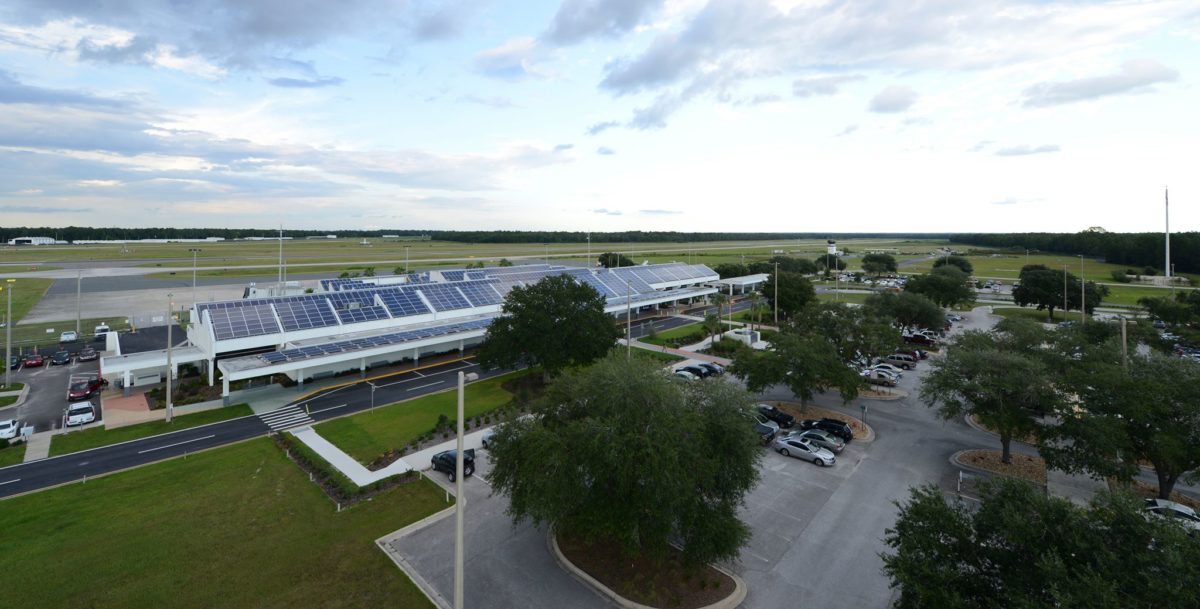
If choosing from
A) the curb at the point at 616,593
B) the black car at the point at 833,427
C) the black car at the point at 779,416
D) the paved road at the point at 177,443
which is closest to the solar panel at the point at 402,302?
the paved road at the point at 177,443

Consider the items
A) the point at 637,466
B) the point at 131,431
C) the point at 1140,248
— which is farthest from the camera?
the point at 1140,248

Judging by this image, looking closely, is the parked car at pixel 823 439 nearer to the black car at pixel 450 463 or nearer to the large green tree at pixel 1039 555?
the large green tree at pixel 1039 555

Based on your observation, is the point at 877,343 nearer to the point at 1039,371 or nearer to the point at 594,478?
the point at 1039,371

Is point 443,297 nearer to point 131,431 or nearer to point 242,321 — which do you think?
point 242,321

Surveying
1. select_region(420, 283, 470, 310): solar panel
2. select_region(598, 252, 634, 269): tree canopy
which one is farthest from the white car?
select_region(598, 252, 634, 269): tree canopy

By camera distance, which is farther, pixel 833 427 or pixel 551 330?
pixel 551 330

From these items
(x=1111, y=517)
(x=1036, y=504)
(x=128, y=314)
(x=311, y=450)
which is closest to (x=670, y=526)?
(x=1036, y=504)

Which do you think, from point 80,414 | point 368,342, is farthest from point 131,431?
point 368,342
